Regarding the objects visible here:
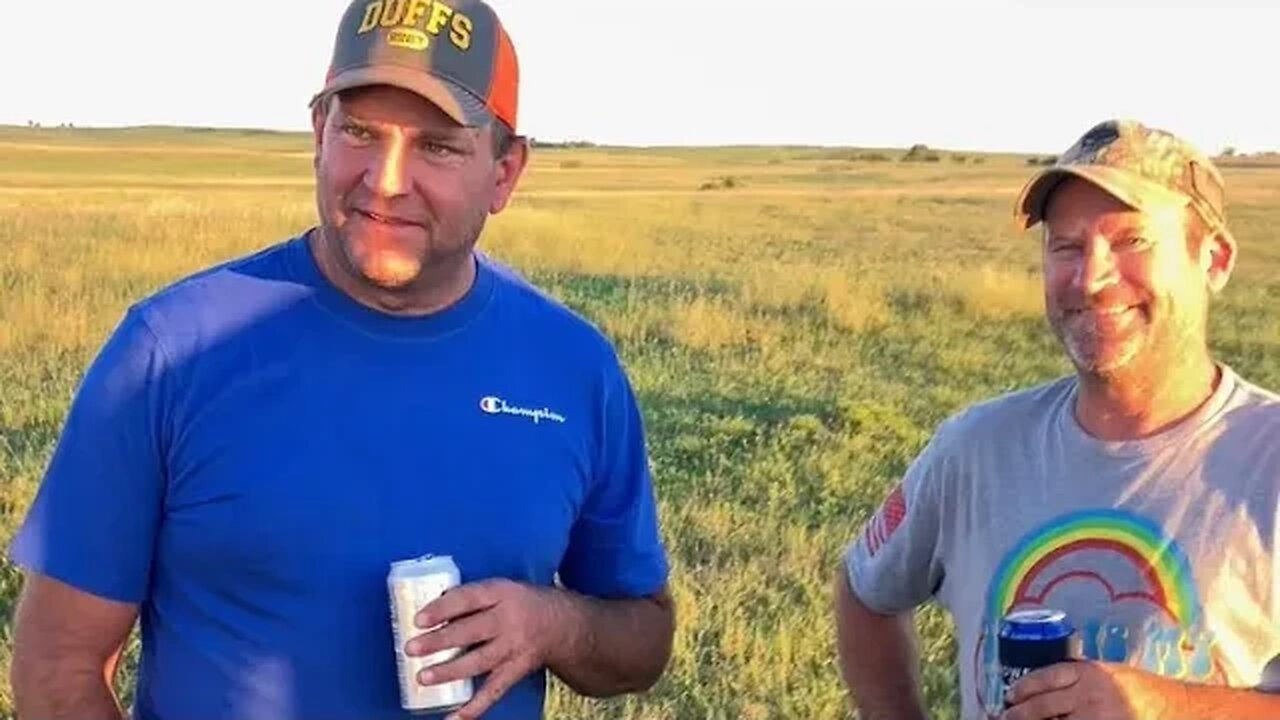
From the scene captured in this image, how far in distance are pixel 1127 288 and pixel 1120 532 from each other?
1.32 ft

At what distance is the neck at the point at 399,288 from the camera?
2488 millimetres

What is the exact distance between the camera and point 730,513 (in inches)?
286

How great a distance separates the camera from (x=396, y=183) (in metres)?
2.44

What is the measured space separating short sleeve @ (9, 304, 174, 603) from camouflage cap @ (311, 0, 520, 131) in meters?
0.55

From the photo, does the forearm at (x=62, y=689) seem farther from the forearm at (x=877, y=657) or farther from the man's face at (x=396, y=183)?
the forearm at (x=877, y=657)

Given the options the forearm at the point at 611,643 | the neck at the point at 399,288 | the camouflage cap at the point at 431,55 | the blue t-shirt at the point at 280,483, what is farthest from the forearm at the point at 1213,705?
the camouflage cap at the point at 431,55

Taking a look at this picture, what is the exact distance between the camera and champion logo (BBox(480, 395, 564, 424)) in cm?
253

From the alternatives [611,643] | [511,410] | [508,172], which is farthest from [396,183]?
[611,643]

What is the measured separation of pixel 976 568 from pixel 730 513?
178 inches

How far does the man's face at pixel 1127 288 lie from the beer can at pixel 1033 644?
499 mm

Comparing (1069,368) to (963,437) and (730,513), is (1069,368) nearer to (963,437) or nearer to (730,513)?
(730,513)

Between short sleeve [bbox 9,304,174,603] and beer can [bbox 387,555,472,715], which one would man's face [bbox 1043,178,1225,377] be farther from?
short sleeve [bbox 9,304,174,603]

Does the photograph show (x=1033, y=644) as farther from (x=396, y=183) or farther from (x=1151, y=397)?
(x=396, y=183)

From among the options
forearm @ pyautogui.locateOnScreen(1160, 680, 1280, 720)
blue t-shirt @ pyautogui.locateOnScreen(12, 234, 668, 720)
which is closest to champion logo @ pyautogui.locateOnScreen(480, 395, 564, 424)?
blue t-shirt @ pyautogui.locateOnScreen(12, 234, 668, 720)
